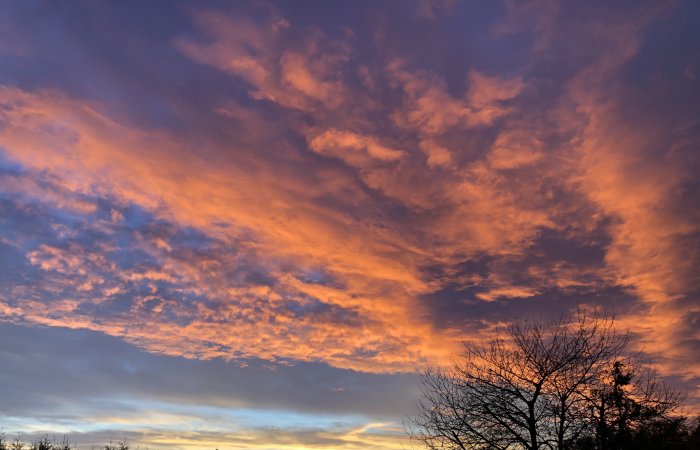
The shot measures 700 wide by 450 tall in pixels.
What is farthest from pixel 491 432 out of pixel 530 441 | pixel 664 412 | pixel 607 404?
pixel 664 412

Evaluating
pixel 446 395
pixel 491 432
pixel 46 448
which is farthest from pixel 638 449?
pixel 46 448

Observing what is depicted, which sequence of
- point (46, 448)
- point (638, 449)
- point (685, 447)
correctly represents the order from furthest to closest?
point (46, 448) < point (685, 447) < point (638, 449)

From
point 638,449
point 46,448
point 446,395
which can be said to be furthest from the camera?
point 46,448

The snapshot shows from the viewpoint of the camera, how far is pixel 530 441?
21.6 meters

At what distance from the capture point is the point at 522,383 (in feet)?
74.9

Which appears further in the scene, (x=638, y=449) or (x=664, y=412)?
(x=664, y=412)

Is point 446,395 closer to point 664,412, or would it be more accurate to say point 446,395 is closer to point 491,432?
point 491,432

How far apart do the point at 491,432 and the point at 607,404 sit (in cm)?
496

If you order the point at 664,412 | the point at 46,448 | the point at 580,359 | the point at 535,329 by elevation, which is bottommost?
the point at 46,448

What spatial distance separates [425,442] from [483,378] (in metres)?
4.08

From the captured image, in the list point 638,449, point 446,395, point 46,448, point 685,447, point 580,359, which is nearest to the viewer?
point 638,449

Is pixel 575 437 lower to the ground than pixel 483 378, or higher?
lower

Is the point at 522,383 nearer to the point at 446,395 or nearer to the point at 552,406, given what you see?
the point at 552,406

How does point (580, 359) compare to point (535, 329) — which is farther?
point (535, 329)
